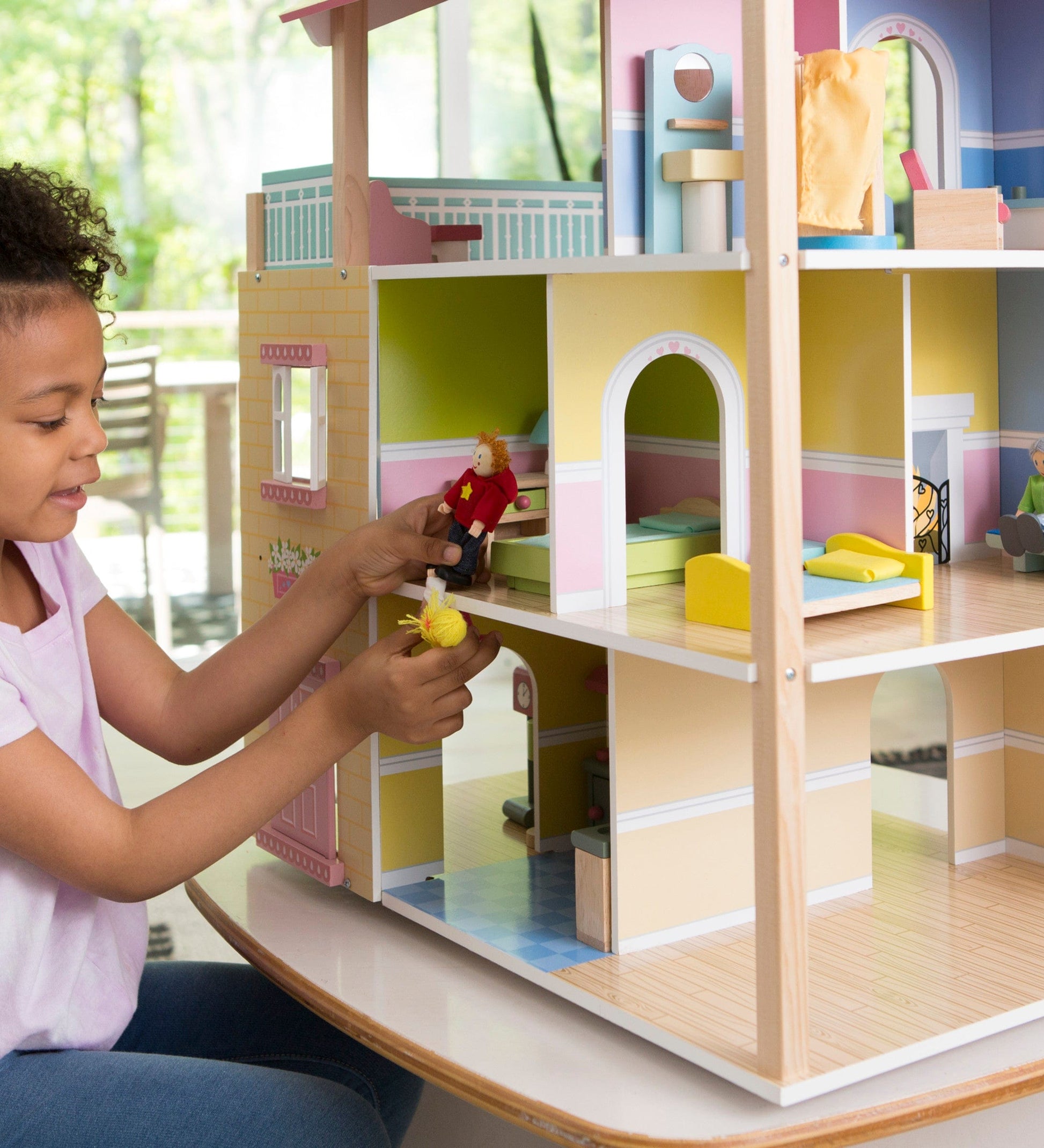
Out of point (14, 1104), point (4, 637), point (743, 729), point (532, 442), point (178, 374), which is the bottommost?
point (14, 1104)

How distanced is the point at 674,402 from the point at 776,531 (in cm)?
56

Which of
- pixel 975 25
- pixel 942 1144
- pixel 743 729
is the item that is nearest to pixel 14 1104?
pixel 743 729

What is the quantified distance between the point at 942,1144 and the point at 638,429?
2.40ft

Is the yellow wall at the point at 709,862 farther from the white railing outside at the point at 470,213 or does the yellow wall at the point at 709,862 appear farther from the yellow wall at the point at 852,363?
the white railing outside at the point at 470,213

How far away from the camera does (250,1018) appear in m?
1.31

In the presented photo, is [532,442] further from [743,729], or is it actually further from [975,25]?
[975,25]

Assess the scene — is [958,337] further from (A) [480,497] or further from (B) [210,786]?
(B) [210,786]

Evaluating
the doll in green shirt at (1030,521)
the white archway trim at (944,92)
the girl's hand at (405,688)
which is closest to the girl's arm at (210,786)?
the girl's hand at (405,688)

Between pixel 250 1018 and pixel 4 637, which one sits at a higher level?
pixel 4 637

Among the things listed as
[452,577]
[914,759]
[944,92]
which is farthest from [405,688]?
[914,759]

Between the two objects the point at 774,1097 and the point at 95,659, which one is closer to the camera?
the point at 774,1097

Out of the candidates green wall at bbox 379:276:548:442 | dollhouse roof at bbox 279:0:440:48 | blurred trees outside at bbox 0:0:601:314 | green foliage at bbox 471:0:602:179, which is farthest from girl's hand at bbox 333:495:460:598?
green foliage at bbox 471:0:602:179

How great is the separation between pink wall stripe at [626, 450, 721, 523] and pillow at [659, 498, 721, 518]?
0.01 m

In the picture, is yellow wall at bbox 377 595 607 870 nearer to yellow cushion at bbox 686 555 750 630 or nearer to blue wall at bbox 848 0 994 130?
yellow cushion at bbox 686 555 750 630
